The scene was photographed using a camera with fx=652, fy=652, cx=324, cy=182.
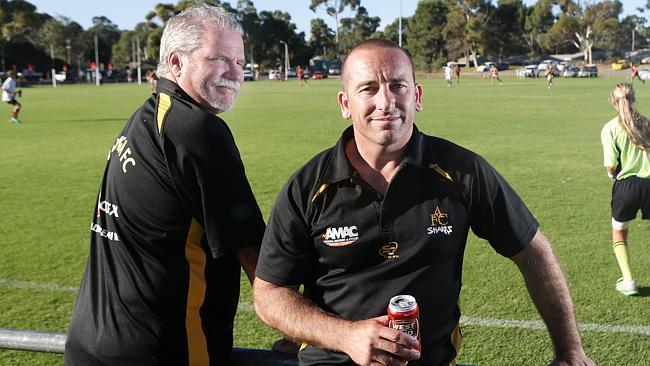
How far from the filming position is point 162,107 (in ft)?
7.59

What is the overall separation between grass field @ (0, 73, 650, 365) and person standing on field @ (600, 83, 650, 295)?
1.45ft

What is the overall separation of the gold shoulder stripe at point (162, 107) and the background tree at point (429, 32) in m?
100

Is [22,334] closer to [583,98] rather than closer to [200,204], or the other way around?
[200,204]

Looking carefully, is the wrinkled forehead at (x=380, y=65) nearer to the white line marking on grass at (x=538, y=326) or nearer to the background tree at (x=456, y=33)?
the white line marking on grass at (x=538, y=326)

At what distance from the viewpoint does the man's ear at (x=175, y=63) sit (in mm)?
2422

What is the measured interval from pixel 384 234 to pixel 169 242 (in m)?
0.74

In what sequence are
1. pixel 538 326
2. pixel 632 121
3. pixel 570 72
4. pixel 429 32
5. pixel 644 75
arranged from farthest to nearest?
pixel 429 32
pixel 570 72
pixel 644 75
pixel 632 121
pixel 538 326

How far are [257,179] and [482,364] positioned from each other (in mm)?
7416

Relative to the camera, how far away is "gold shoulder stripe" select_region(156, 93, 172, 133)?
226cm

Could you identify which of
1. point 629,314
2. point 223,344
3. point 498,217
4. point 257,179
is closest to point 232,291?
point 223,344

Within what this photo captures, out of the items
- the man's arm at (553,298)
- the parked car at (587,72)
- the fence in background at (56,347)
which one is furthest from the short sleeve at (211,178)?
the parked car at (587,72)

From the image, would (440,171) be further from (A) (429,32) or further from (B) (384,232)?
(A) (429,32)

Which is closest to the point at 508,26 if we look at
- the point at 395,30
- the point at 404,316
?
the point at 395,30

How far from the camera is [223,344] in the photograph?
2.38 metres
